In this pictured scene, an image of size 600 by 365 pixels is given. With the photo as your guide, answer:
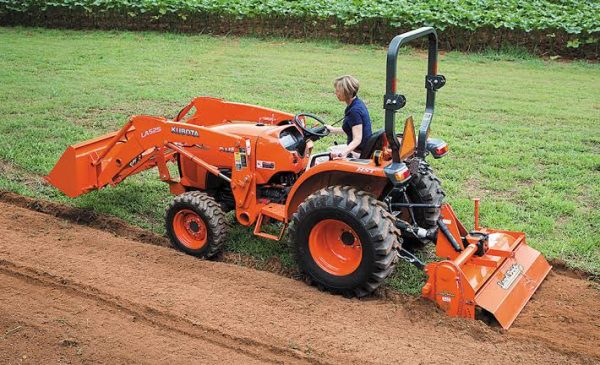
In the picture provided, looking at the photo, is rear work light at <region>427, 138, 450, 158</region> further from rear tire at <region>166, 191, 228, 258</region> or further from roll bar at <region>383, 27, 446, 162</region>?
rear tire at <region>166, 191, 228, 258</region>

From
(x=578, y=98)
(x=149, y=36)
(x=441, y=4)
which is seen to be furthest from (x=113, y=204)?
(x=441, y=4)

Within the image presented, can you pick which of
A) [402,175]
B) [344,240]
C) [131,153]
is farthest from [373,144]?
[131,153]

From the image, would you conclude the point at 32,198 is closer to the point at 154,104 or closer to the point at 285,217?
the point at 285,217

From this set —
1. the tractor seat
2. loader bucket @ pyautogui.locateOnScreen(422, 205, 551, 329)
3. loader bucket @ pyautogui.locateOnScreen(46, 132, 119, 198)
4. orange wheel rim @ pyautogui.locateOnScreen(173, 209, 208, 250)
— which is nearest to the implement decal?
loader bucket @ pyautogui.locateOnScreen(422, 205, 551, 329)

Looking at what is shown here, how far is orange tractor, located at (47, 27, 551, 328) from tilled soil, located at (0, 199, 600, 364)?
222 mm

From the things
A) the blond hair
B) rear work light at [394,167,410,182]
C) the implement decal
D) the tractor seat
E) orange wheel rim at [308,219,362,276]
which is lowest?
the implement decal

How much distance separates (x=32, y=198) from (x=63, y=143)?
1911 millimetres

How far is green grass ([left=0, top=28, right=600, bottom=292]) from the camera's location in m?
7.66

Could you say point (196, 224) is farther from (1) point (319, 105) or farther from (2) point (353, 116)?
(1) point (319, 105)

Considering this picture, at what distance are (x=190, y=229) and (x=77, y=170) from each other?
1430mm

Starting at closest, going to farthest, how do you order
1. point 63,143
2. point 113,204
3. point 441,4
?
point 113,204 < point 63,143 < point 441,4

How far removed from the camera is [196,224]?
261 inches

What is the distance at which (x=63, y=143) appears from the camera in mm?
9664

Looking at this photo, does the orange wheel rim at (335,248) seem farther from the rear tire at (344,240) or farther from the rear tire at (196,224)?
the rear tire at (196,224)
